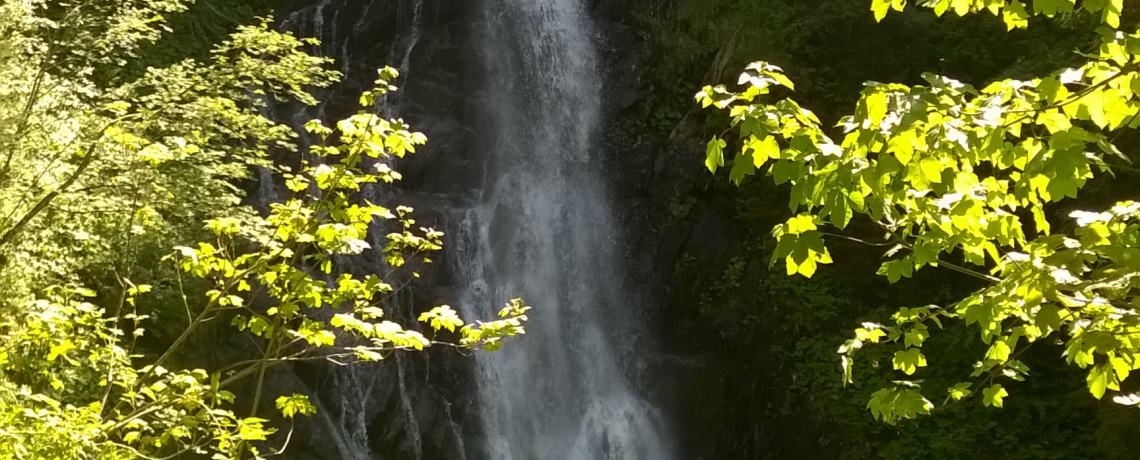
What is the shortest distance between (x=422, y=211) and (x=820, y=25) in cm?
637

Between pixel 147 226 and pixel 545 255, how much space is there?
21.5 ft

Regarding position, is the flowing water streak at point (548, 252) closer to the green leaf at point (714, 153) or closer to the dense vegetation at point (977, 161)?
the dense vegetation at point (977, 161)

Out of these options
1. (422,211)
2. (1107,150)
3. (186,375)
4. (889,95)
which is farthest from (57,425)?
(422,211)

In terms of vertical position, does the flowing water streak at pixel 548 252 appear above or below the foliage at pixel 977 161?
below

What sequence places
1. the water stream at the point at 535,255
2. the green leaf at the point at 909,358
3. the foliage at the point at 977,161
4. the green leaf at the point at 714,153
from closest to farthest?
the foliage at the point at 977,161 → the green leaf at the point at 714,153 → the green leaf at the point at 909,358 → the water stream at the point at 535,255

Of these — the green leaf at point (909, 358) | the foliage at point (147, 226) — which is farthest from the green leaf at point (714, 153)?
the foliage at point (147, 226)

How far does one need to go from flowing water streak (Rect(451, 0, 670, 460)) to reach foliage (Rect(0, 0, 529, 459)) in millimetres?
4721

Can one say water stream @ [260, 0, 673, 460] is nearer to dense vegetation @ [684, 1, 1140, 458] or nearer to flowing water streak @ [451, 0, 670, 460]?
flowing water streak @ [451, 0, 670, 460]

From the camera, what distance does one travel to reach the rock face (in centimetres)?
961

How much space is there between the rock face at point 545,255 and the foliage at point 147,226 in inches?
153

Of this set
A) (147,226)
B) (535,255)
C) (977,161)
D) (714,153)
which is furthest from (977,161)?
(535,255)

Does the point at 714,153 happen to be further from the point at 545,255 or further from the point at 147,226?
the point at 545,255

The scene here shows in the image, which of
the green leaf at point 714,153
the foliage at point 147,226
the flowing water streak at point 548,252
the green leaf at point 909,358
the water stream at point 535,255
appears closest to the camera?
the green leaf at point 714,153

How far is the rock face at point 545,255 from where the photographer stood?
9609mm
